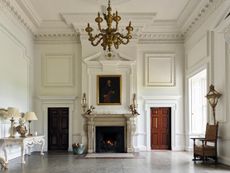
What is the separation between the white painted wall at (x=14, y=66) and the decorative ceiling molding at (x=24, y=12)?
0.14 metres

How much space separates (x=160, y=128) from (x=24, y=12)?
6494 mm

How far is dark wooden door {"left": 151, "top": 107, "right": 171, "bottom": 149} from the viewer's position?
13648mm

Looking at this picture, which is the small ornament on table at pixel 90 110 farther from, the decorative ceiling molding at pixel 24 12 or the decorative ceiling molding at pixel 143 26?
the decorative ceiling molding at pixel 24 12

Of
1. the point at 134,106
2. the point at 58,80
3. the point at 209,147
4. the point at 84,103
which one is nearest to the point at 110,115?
the point at 134,106

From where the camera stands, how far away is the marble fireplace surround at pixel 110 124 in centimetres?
1273

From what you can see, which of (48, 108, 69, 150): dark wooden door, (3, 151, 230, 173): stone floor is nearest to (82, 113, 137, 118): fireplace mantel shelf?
(48, 108, 69, 150): dark wooden door

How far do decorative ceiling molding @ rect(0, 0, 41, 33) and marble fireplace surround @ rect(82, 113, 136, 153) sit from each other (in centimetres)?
370

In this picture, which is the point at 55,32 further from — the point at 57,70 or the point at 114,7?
the point at 114,7

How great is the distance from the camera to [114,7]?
11.6m

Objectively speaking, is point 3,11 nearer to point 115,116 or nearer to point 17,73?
point 17,73

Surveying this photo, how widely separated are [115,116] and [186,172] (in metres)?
5.24

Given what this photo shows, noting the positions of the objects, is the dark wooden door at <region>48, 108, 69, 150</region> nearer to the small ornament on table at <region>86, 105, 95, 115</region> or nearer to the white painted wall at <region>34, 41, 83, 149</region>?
the white painted wall at <region>34, 41, 83, 149</region>

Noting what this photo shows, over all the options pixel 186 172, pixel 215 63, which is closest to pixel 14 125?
pixel 186 172

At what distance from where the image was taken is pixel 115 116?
1279 cm
